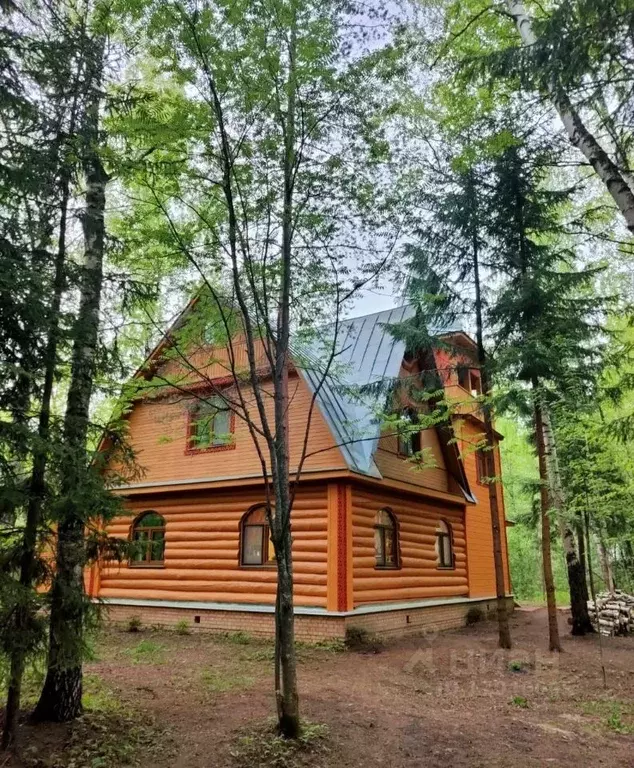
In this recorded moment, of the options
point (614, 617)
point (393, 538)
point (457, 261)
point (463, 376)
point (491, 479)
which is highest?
point (457, 261)

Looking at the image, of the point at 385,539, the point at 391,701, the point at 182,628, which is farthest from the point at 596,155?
the point at 182,628

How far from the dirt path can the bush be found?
4.13 m

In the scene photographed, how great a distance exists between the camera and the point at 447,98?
8.24 m

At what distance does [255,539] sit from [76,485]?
7.98 meters

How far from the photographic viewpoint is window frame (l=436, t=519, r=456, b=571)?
15.2 m

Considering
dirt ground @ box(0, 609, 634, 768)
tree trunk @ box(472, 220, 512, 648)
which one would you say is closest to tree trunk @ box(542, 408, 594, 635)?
tree trunk @ box(472, 220, 512, 648)

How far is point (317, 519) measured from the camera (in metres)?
11.4

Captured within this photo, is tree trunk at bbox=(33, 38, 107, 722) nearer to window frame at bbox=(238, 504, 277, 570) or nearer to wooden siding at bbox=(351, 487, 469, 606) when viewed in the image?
window frame at bbox=(238, 504, 277, 570)

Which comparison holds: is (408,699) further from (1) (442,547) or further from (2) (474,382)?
(2) (474,382)

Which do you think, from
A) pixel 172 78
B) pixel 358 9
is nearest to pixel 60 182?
pixel 172 78

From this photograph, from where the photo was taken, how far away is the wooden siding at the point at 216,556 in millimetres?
11336

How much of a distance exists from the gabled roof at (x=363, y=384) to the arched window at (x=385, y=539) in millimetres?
1579

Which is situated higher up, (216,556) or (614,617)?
(216,556)

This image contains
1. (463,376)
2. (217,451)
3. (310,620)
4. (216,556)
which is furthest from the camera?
(463,376)
